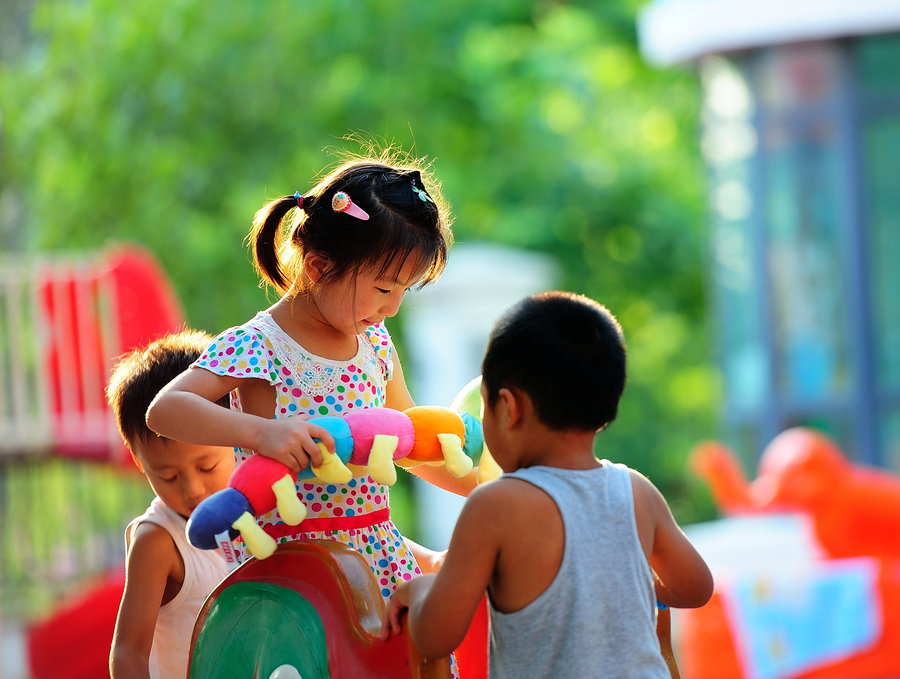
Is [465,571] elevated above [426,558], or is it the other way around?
[465,571]

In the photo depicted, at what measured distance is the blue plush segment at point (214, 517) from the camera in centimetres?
185

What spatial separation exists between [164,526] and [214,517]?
449 millimetres

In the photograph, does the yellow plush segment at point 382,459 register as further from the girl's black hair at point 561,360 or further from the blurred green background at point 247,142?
the blurred green background at point 247,142

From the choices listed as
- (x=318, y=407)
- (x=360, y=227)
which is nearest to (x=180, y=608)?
(x=318, y=407)

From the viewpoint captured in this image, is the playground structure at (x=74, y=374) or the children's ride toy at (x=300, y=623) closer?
the children's ride toy at (x=300, y=623)

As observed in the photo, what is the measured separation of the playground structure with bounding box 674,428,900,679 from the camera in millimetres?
5957

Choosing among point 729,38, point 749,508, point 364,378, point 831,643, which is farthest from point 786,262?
point 364,378

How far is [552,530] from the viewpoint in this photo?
174 centimetres

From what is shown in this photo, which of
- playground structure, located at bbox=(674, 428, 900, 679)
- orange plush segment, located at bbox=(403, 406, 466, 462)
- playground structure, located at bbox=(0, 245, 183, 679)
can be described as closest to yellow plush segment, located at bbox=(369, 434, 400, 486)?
orange plush segment, located at bbox=(403, 406, 466, 462)

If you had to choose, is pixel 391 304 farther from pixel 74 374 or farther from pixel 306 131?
pixel 306 131

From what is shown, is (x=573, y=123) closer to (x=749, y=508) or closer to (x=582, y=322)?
(x=749, y=508)

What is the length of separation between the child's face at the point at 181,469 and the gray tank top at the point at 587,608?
0.73 m

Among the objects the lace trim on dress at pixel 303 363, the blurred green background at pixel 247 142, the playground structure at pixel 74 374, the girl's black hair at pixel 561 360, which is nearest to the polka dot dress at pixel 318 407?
the lace trim on dress at pixel 303 363

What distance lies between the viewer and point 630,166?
12656 mm
